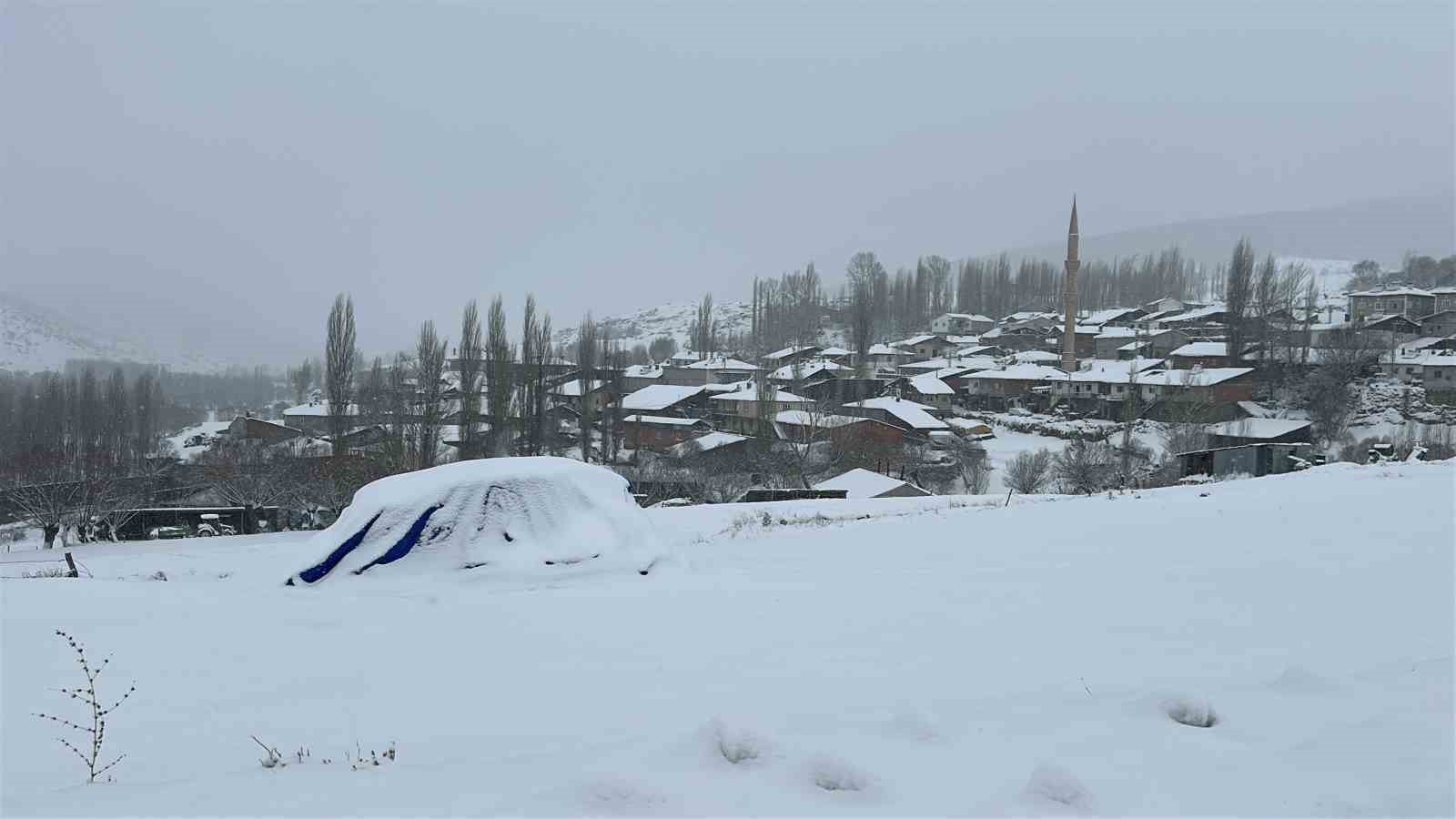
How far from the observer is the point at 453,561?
6512 millimetres

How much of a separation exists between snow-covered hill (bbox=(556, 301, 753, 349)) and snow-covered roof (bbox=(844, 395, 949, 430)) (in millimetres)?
64231

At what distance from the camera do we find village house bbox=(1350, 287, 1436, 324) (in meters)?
59.6

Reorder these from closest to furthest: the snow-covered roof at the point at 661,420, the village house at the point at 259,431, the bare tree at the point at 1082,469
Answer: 1. the bare tree at the point at 1082,469
2. the village house at the point at 259,431
3. the snow-covered roof at the point at 661,420

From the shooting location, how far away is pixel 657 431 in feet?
148

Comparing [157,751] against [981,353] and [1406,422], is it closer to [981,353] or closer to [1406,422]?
[1406,422]

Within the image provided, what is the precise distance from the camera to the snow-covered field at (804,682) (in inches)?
94.9

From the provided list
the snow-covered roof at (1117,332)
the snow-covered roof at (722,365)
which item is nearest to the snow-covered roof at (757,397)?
the snow-covered roof at (722,365)

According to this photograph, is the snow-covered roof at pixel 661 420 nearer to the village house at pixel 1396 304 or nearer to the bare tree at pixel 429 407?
the bare tree at pixel 429 407

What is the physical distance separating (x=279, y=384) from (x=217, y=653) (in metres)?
146

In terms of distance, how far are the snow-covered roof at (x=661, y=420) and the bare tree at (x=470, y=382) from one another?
381 inches

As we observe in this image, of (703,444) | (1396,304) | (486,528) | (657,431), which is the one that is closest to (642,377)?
(657,431)

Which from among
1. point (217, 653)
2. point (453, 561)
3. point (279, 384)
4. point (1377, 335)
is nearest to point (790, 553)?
point (453, 561)

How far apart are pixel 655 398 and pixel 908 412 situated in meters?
14.8

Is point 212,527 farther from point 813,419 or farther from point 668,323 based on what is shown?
point 668,323
